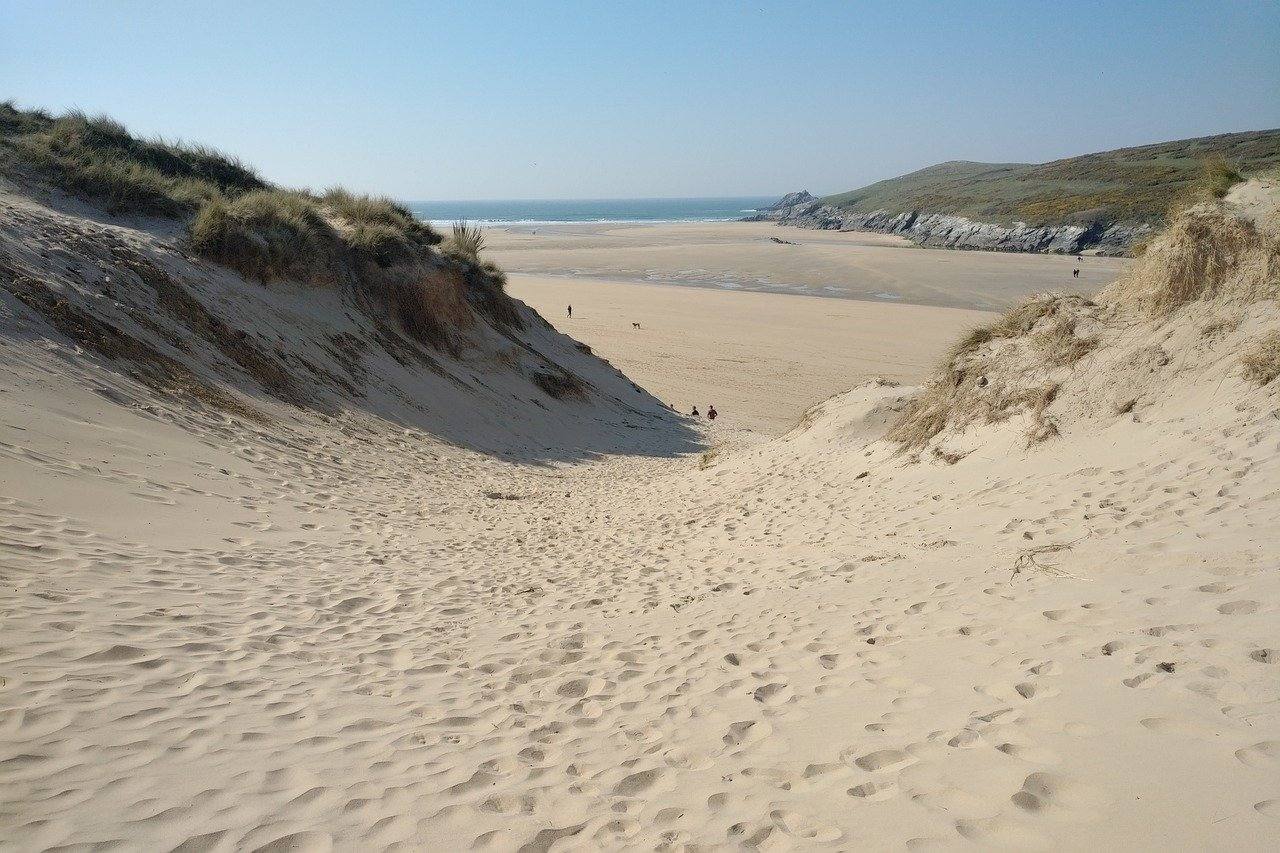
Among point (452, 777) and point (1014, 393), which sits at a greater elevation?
point (1014, 393)

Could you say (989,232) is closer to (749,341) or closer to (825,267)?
(825,267)

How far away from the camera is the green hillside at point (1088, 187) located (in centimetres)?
6925

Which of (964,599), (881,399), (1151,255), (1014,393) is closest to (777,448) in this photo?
(881,399)

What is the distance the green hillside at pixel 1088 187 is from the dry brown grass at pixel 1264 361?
65517 millimetres

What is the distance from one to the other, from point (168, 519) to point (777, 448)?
8176 mm

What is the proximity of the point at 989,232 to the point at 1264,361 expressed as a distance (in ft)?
248

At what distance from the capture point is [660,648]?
5.13m

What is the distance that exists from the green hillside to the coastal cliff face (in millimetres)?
1654

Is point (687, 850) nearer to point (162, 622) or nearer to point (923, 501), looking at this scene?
point (162, 622)

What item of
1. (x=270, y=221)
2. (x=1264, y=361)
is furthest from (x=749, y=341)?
(x=1264, y=361)

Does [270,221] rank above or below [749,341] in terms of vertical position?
above

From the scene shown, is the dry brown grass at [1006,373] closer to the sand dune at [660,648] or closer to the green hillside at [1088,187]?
the sand dune at [660,648]

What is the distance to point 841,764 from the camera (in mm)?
3289

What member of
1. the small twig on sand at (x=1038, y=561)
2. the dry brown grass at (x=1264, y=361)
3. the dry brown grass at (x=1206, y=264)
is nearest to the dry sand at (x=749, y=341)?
the dry brown grass at (x=1206, y=264)
